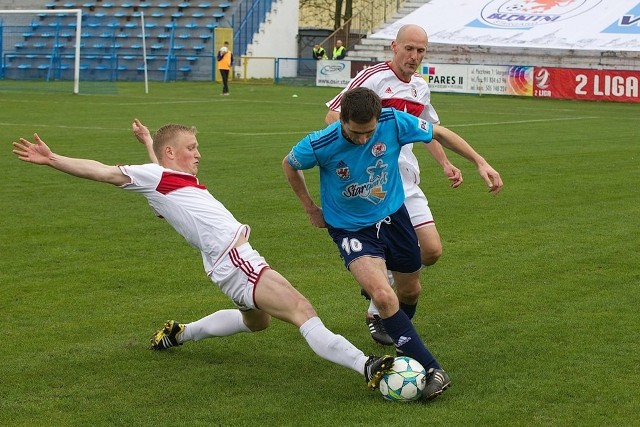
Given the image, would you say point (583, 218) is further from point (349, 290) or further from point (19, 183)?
point (19, 183)

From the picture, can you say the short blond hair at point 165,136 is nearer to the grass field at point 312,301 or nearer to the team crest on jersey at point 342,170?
the team crest on jersey at point 342,170

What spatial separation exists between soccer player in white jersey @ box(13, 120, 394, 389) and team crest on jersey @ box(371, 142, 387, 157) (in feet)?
2.67

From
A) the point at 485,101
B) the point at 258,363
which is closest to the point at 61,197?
the point at 258,363

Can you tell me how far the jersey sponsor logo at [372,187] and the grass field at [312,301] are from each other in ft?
3.23

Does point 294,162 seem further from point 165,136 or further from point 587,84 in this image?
point 587,84

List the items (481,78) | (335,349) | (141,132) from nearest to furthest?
1. (335,349)
2. (141,132)
3. (481,78)

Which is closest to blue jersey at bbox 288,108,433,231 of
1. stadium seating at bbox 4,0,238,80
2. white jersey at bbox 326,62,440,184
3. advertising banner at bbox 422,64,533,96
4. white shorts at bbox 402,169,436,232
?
white shorts at bbox 402,169,436,232

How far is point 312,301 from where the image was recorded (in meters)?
7.73

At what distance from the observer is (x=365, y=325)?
716cm

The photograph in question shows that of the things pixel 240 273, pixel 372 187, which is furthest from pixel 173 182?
pixel 372 187

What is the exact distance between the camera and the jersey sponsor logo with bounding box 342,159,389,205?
6000mm

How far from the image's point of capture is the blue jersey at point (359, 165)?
593cm

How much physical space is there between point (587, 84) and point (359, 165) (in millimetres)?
29507

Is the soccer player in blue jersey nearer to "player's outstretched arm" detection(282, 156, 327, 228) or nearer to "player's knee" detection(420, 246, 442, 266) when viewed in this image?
"player's outstretched arm" detection(282, 156, 327, 228)
